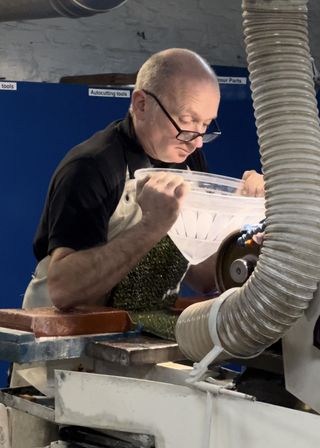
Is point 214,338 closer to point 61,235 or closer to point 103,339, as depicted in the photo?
point 103,339

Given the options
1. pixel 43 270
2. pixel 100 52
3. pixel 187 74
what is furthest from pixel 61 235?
pixel 100 52

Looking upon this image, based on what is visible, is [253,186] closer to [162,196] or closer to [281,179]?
[162,196]

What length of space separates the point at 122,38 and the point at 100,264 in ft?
7.71

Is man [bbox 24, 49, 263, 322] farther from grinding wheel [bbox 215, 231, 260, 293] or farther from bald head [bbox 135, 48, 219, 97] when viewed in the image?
grinding wheel [bbox 215, 231, 260, 293]

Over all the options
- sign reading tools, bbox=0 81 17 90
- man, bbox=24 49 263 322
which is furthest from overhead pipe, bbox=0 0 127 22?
man, bbox=24 49 263 322

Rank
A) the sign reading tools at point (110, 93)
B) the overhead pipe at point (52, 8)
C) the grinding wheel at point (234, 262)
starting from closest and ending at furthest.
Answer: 1. the grinding wheel at point (234, 262)
2. the overhead pipe at point (52, 8)
3. the sign reading tools at point (110, 93)

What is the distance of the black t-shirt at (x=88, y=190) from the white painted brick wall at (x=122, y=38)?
1.79 metres

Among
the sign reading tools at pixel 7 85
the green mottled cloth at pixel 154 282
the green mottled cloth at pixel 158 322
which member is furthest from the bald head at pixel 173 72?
the sign reading tools at pixel 7 85

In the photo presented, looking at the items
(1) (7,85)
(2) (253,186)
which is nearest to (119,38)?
(1) (7,85)

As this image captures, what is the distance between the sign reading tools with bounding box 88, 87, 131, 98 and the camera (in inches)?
109

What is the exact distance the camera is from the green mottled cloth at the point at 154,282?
1.50m

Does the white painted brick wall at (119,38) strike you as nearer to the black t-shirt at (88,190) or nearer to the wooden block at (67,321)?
the black t-shirt at (88,190)

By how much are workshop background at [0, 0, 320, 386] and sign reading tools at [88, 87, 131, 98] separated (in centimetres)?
2

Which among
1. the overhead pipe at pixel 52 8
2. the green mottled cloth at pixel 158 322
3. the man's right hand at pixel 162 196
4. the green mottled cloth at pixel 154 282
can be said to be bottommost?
the green mottled cloth at pixel 158 322
